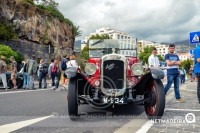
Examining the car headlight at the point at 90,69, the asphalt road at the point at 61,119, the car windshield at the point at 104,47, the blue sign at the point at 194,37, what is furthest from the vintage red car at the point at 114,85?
the blue sign at the point at 194,37

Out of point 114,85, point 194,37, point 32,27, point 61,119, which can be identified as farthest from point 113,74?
point 32,27

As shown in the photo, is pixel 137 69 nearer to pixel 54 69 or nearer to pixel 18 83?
pixel 54 69

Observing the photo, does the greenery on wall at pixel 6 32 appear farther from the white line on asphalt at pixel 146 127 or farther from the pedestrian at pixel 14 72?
the white line on asphalt at pixel 146 127

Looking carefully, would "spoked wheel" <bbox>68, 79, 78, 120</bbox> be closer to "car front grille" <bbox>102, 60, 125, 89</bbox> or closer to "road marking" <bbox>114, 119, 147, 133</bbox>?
"car front grille" <bbox>102, 60, 125, 89</bbox>

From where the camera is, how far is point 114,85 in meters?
6.37

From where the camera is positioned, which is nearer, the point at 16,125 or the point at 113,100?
the point at 16,125

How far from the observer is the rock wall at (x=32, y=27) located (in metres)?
31.8

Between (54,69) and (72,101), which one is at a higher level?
(54,69)

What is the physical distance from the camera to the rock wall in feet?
104

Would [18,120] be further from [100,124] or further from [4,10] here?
[4,10]

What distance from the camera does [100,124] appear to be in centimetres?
557

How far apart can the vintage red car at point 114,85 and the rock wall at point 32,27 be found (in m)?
24.7

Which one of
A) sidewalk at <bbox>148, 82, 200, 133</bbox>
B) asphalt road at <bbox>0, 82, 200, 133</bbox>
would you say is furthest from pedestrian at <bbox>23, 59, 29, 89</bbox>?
sidewalk at <bbox>148, 82, 200, 133</bbox>

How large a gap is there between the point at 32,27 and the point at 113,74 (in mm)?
29733
